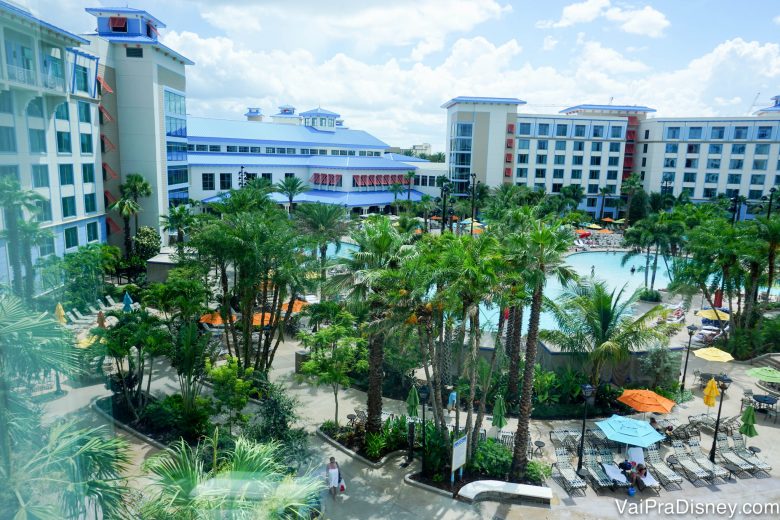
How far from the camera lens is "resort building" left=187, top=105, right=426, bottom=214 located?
2469 inches

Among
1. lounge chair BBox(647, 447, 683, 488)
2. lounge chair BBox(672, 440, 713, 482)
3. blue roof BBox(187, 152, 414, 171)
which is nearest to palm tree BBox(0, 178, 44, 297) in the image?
lounge chair BBox(647, 447, 683, 488)

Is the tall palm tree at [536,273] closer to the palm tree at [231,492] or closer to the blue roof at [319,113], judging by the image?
the palm tree at [231,492]

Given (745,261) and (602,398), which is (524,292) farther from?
(745,261)

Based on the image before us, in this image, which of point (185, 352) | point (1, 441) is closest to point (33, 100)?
point (1, 441)

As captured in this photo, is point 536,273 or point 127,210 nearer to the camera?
point 536,273

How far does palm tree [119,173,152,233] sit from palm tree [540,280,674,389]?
31.6 meters

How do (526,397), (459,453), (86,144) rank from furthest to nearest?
(86,144) → (526,397) → (459,453)

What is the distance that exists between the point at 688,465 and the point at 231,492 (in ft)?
45.7

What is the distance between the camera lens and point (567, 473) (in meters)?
14.9

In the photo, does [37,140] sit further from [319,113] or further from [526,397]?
[319,113]

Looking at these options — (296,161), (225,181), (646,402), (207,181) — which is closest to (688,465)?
(646,402)

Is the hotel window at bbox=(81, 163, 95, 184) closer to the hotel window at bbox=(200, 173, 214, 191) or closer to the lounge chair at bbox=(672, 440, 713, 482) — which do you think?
the hotel window at bbox=(200, 173, 214, 191)

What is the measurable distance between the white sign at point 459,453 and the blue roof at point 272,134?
59686mm

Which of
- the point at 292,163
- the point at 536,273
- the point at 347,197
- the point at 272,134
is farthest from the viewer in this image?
the point at 272,134
